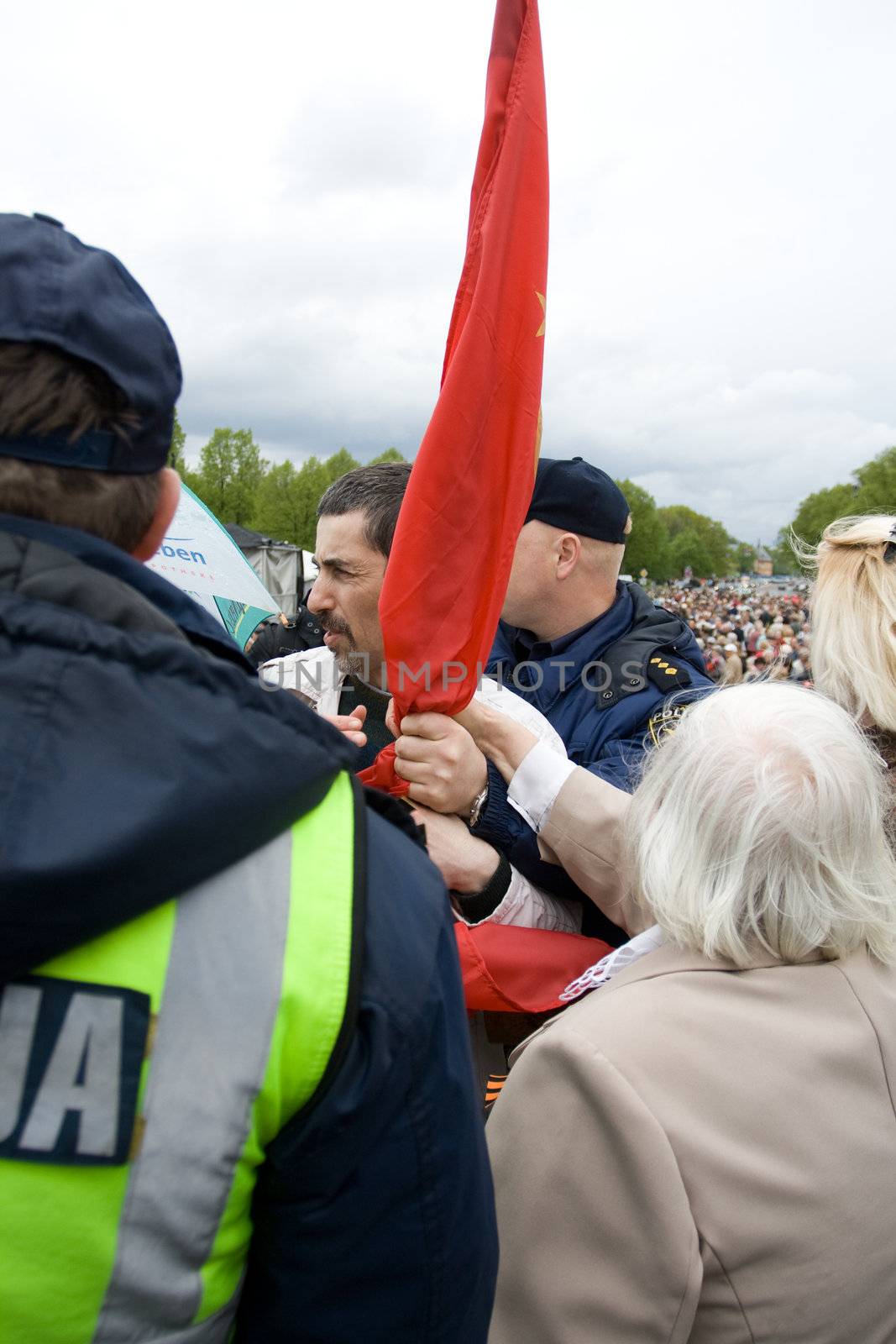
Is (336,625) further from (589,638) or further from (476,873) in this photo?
(476,873)

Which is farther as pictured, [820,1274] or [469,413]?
[469,413]

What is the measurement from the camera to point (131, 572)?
915 mm

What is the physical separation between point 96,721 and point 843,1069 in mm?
1218

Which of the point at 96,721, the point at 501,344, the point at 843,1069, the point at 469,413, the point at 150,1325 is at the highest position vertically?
the point at 501,344

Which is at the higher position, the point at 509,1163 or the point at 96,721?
the point at 96,721

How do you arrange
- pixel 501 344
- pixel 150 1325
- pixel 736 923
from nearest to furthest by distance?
pixel 150 1325
pixel 736 923
pixel 501 344

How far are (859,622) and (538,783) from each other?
98 centimetres

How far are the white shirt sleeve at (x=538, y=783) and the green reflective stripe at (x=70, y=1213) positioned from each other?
4.52 ft

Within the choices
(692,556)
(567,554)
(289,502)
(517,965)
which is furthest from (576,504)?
(692,556)

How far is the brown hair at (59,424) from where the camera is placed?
848mm

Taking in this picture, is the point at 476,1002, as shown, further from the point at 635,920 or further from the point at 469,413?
the point at 469,413

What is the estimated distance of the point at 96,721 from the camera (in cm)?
79

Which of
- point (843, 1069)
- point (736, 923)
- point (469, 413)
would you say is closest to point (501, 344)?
point (469, 413)

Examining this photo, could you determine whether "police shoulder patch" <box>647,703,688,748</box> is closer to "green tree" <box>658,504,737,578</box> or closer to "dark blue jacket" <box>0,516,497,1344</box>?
"dark blue jacket" <box>0,516,497,1344</box>
